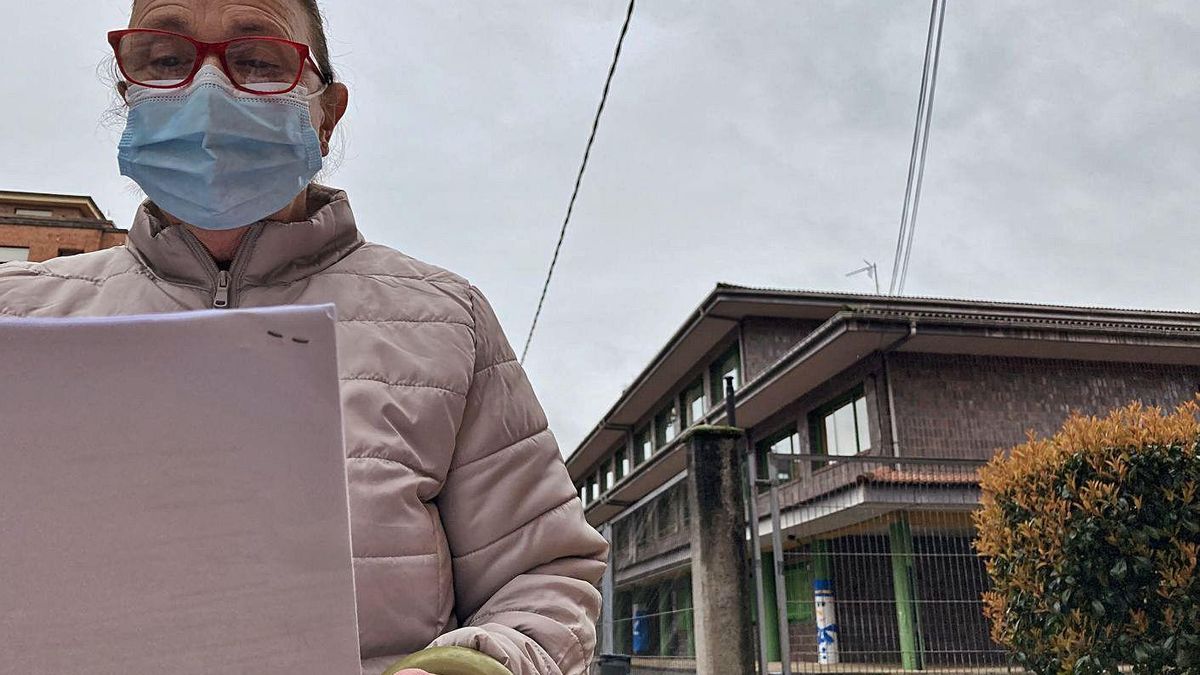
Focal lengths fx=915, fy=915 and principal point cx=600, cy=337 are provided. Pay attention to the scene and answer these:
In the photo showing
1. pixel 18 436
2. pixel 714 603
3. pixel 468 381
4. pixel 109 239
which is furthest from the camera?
pixel 109 239

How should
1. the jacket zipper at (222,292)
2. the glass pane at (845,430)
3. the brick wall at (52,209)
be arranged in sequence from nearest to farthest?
the jacket zipper at (222,292)
the glass pane at (845,430)
the brick wall at (52,209)

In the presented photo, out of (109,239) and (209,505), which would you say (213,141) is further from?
(109,239)

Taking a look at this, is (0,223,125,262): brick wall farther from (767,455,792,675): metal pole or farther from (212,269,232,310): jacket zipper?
(212,269,232,310): jacket zipper

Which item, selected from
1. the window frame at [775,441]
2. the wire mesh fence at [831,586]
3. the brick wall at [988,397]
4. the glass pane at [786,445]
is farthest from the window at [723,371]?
the wire mesh fence at [831,586]

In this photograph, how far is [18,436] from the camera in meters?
0.66

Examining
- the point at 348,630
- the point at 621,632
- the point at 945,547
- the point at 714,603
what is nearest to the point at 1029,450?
the point at 945,547

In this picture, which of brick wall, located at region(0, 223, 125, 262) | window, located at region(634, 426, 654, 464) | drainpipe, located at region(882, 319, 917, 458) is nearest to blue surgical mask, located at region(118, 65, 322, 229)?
drainpipe, located at region(882, 319, 917, 458)

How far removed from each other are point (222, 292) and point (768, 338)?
56.6 feet

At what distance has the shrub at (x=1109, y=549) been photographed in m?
5.34

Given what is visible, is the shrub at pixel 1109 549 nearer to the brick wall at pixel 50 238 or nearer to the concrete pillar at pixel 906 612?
the concrete pillar at pixel 906 612

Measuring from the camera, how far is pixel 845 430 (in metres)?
15.6

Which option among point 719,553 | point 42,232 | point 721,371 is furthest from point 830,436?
point 42,232

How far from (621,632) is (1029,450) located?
3757mm

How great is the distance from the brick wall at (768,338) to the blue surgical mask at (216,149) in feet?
54.6
